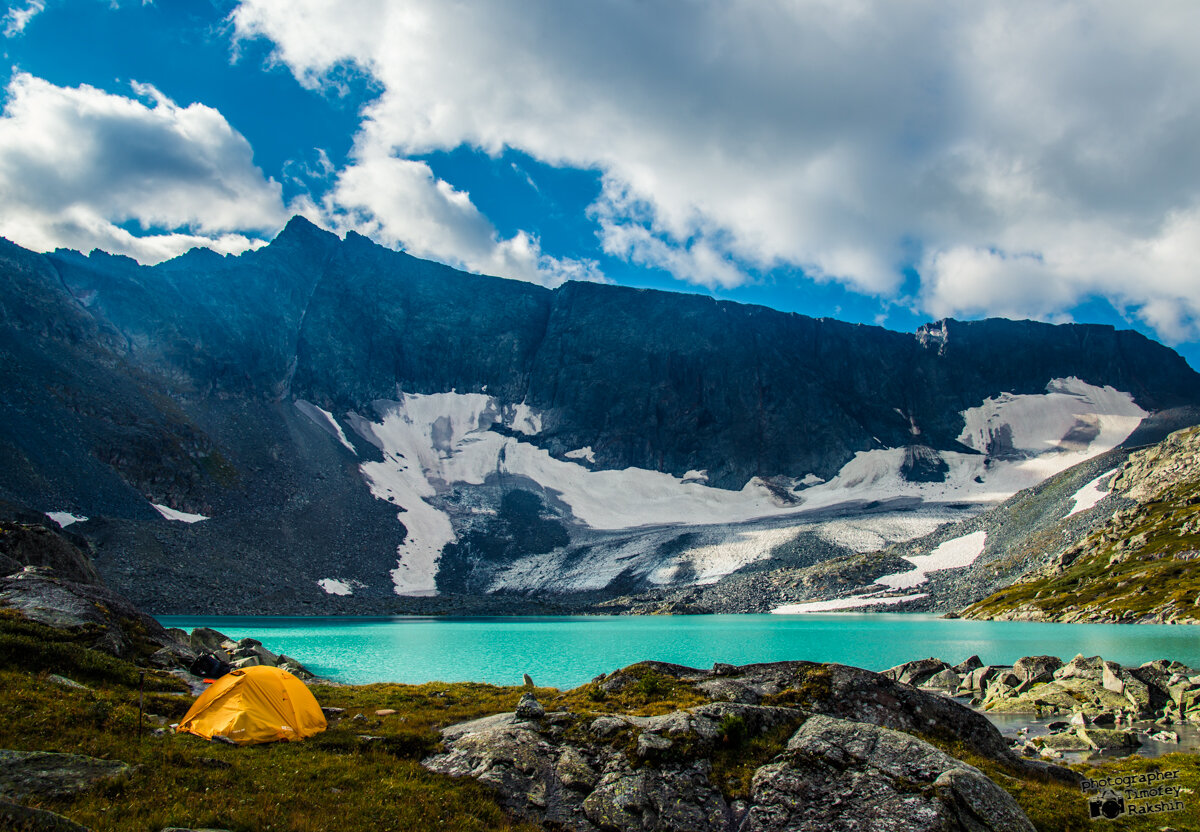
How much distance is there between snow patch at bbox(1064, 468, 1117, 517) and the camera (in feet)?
308

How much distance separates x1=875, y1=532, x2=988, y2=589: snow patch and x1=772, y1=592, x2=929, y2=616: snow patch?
4.14 m

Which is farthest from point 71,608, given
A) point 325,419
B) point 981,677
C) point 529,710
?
point 325,419

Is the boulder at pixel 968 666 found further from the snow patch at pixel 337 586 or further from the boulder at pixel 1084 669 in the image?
the snow patch at pixel 337 586

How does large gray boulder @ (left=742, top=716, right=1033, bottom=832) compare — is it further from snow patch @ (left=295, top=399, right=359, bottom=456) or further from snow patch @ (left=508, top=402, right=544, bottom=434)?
snow patch @ (left=508, top=402, right=544, bottom=434)

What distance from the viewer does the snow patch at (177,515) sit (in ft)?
293

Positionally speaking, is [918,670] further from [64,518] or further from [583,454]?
[583,454]

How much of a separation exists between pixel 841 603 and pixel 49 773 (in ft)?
298

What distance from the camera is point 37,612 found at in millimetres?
16562

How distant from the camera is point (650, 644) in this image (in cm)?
4872

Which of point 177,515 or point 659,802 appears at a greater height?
point 177,515

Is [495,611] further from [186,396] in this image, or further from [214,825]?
[214,825]

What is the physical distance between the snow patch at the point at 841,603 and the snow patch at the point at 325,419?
93.5 metres

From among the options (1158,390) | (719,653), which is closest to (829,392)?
(1158,390)

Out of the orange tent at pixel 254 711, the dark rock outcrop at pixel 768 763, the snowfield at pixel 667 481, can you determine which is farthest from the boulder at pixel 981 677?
the snowfield at pixel 667 481
